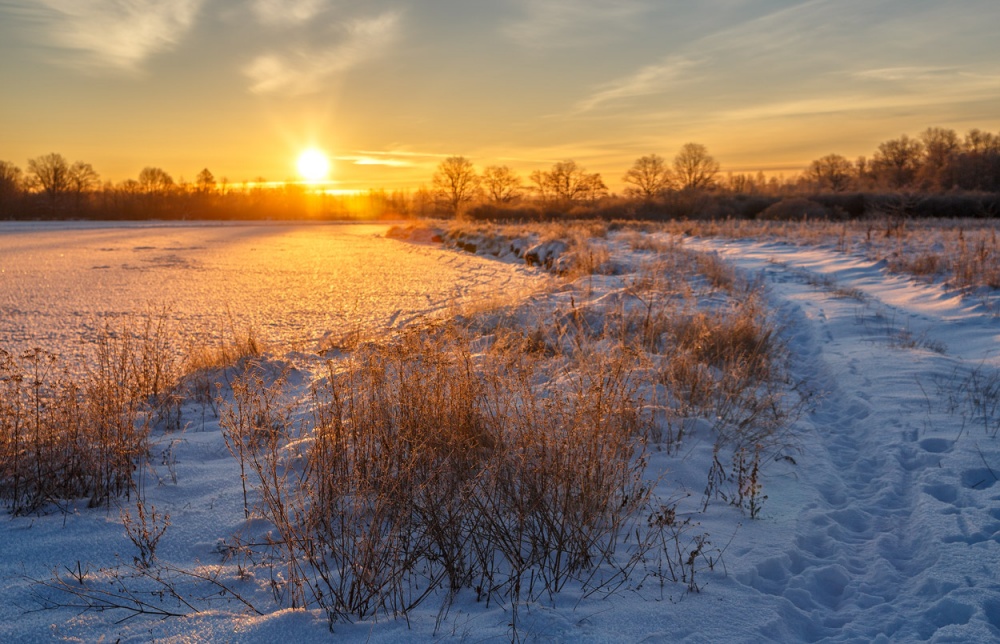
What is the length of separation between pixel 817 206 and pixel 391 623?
138 ft

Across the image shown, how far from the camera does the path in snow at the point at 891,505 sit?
109 inches

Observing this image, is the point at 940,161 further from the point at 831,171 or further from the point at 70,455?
the point at 70,455

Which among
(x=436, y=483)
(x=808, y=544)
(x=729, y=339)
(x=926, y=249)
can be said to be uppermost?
(x=926, y=249)

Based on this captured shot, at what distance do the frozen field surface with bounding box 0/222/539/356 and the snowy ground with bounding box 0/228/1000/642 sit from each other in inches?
197

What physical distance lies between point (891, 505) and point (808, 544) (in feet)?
2.72

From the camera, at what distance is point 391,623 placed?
2646 mm

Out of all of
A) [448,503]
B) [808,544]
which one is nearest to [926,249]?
[808,544]

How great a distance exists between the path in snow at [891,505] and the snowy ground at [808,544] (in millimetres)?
10

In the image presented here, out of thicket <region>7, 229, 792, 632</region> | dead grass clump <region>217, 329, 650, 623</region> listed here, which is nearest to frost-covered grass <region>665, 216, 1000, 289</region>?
thicket <region>7, 229, 792, 632</region>

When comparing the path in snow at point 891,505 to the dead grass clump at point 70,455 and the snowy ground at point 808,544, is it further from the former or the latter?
the dead grass clump at point 70,455

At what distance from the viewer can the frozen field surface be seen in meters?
9.93

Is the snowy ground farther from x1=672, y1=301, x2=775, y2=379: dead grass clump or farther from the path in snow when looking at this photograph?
Answer: x1=672, y1=301, x2=775, y2=379: dead grass clump

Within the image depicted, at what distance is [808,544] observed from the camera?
3.43 m

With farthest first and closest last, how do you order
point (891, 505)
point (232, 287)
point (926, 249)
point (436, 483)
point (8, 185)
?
point (8, 185) < point (232, 287) < point (926, 249) < point (891, 505) < point (436, 483)
